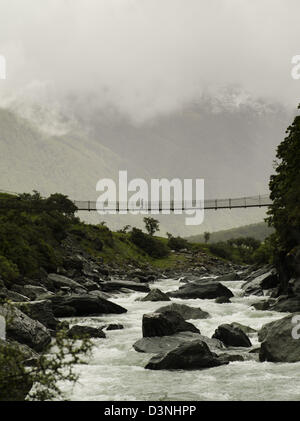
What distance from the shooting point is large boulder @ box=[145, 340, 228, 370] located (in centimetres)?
1630

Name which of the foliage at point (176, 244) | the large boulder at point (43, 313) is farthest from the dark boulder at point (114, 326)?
the foliage at point (176, 244)

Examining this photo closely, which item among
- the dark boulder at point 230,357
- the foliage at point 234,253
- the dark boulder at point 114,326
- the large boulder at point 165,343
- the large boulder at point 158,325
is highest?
the large boulder at point 158,325

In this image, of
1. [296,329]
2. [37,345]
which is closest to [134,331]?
[37,345]

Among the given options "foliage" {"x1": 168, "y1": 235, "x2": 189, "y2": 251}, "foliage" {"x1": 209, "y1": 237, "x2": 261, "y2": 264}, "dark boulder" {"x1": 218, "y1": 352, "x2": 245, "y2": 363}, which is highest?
"dark boulder" {"x1": 218, "y1": 352, "x2": 245, "y2": 363}

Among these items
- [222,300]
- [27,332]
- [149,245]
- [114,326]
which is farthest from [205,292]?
[149,245]

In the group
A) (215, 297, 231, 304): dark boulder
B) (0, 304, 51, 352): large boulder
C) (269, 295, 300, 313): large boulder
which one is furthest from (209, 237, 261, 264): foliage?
(0, 304, 51, 352): large boulder

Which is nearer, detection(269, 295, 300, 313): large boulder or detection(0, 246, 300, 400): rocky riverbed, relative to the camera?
detection(0, 246, 300, 400): rocky riverbed

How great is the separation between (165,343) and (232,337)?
2.86m

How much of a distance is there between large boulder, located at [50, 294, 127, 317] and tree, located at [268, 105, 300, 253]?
14.9 m

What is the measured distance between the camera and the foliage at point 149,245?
101m

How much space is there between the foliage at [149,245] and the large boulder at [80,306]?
7043cm

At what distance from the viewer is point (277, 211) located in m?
37.9

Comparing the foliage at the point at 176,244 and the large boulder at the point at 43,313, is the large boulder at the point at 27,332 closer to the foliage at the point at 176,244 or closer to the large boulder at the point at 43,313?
the large boulder at the point at 43,313

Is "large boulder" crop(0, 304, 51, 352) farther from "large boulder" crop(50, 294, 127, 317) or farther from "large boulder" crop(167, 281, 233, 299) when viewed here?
"large boulder" crop(167, 281, 233, 299)
